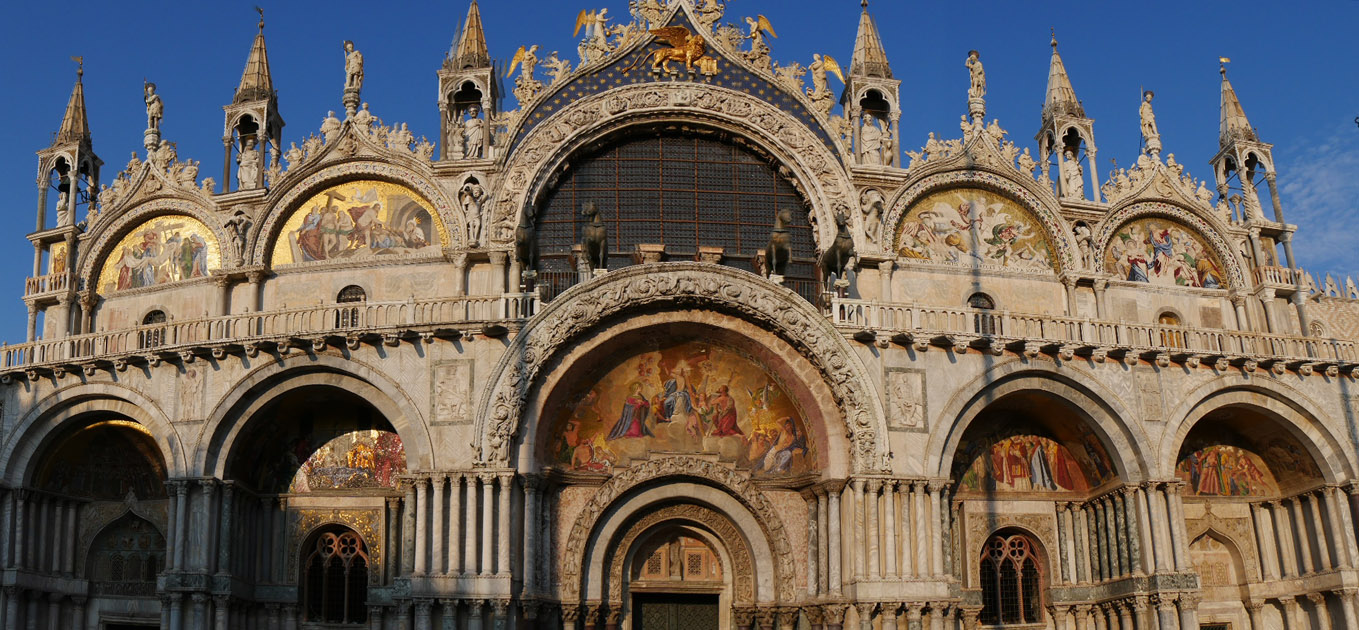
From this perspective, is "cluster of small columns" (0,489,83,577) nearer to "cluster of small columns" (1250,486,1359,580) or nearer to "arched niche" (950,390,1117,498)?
"arched niche" (950,390,1117,498)

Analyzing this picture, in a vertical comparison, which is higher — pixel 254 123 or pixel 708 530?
pixel 254 123

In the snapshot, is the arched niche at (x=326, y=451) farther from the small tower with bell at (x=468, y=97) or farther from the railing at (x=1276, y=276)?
the railing at (x=1276, y=276)

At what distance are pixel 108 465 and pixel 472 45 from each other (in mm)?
13790

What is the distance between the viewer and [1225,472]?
31172mm

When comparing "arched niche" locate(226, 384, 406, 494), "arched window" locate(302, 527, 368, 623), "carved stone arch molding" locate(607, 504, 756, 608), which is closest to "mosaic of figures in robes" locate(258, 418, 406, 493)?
"arched niche" locate(226, 384, 406, 494)

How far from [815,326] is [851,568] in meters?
5.31

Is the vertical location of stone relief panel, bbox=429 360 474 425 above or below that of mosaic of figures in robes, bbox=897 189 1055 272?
below

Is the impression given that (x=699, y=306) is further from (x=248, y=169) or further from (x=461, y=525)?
(x=248, y=169)

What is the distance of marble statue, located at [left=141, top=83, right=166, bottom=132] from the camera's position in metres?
32.4

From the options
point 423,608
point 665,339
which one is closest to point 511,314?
point 665,339

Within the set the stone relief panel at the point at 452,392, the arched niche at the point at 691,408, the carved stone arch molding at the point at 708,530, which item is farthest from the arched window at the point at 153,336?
the carved stone arch molding at the point at 708,530

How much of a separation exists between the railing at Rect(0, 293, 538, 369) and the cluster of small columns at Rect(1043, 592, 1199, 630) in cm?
1347

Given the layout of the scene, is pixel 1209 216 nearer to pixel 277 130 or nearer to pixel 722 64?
pixel 722 64

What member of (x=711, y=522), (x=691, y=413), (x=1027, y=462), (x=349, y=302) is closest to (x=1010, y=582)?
(x=1027, y=462)
